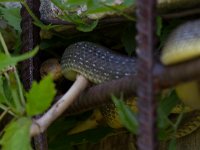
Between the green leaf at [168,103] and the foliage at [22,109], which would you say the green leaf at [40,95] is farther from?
the green leaf at [168,103]

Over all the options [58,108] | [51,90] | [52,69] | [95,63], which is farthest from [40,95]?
[52,69]

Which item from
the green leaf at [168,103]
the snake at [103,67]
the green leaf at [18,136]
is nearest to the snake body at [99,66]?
the snake at [103,67]

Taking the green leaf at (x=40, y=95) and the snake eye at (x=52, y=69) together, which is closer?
the green leaf at (x=40, y=95)

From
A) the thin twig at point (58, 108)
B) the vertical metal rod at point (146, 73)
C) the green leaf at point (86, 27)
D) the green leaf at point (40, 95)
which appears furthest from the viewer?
the green leaf at point (86, 27)

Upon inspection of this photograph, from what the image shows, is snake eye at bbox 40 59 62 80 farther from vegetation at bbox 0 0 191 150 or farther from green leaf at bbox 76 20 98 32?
green leaf at bbox 76 20 98 32

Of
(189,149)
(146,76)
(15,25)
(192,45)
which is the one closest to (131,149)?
(189,149)

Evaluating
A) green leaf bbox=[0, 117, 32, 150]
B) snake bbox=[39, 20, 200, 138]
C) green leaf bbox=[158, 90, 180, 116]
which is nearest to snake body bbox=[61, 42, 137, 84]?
snake bbox=[39, 20, 200, 138]

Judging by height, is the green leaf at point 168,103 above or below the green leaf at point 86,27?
below

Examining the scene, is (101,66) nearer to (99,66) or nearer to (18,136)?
(99,66)
